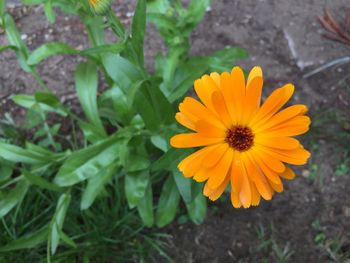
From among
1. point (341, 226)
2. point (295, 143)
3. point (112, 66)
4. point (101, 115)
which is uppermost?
point (112, 66)

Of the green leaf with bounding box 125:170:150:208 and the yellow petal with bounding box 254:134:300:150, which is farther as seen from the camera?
the green leaf with bounding box 125:170:150:208

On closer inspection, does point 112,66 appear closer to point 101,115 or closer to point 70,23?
point 101,115

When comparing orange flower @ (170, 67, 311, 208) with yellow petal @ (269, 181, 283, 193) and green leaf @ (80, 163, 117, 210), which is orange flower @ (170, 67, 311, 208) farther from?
green leaf @ (80, 163, 117, 210)

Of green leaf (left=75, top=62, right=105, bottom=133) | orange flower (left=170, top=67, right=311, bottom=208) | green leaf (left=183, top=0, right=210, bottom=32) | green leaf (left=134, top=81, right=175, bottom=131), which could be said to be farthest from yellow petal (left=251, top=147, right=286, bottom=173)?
green leaf (left=75, top=62, right=105, bottom=133)

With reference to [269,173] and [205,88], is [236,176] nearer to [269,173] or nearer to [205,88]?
[269,173]

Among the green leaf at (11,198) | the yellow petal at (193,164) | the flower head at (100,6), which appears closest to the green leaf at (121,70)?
the flower head at (100,6)

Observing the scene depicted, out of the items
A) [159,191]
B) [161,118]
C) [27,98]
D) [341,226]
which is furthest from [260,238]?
[27,98]
